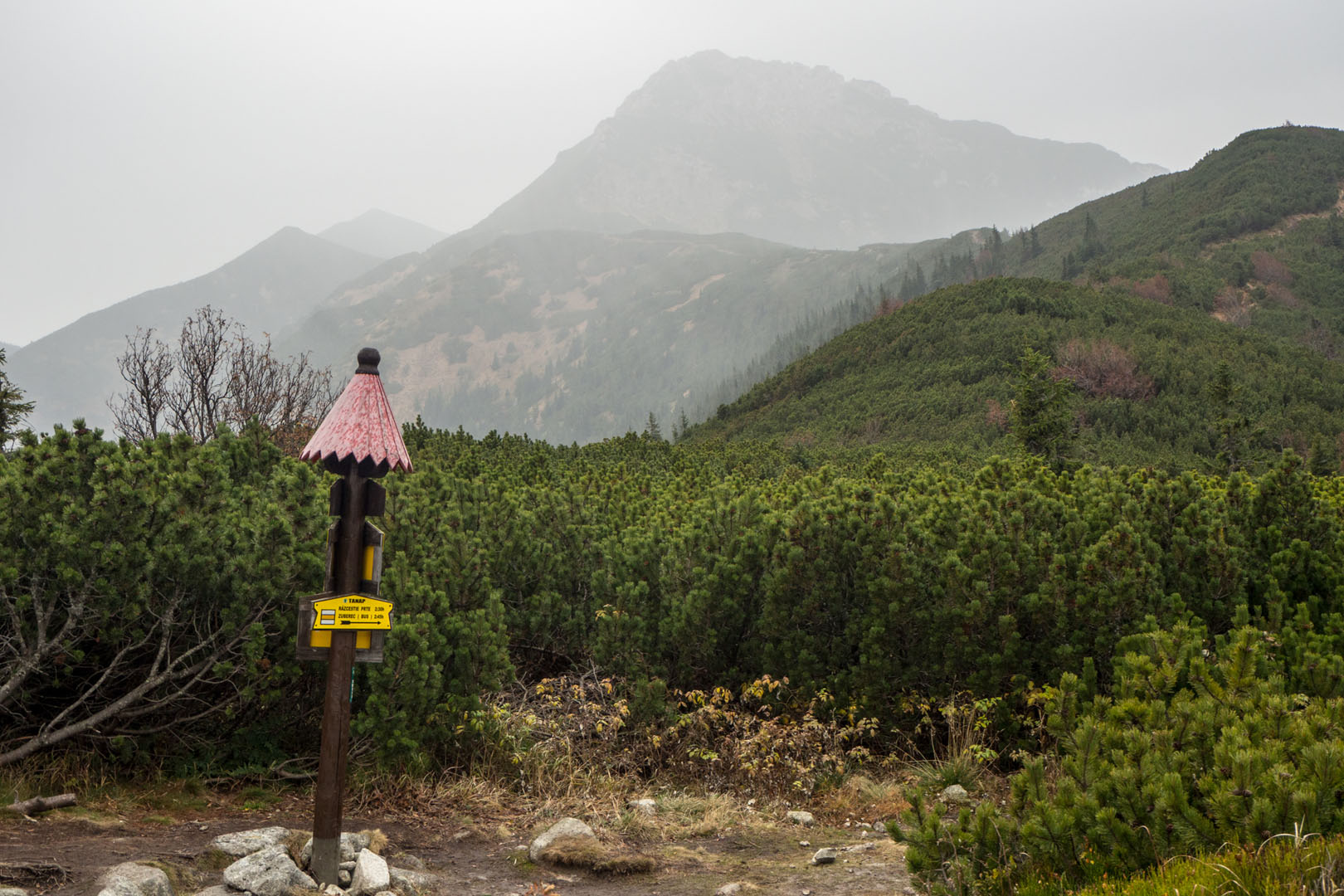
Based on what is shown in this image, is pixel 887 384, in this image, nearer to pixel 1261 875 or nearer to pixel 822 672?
pixel 822 672

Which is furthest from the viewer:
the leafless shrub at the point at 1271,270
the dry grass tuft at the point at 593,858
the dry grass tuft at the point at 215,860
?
the leafless shrub at the point at 1271,270

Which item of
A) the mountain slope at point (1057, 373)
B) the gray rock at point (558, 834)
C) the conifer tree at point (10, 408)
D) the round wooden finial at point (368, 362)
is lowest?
the gray rock at point (558, 834)

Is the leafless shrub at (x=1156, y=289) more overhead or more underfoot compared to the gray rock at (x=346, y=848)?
more overhead

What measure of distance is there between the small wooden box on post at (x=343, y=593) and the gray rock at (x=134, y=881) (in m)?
0.61

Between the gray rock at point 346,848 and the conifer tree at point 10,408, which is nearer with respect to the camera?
the gray rock at point 346,848

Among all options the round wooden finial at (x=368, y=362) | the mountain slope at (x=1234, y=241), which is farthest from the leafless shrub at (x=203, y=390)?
the mountain slope at (x=1234, y=241)

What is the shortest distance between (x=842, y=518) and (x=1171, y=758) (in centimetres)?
365

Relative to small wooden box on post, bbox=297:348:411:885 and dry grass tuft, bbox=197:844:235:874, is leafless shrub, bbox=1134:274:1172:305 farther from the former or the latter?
dry grass tuft, bbox=197:844:235:874

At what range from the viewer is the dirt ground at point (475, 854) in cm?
395

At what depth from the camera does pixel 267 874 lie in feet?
12.7

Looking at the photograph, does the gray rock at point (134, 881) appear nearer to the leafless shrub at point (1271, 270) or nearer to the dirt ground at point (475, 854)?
the dirt ground at point (475, 854)

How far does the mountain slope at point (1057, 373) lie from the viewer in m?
23.4

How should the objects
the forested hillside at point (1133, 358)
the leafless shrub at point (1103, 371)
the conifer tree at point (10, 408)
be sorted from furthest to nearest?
1. the leafless shrub at point (1103, 371)
2. the forested hillside at point (1133, 358)
3. the conifer tree at point (10, 408)

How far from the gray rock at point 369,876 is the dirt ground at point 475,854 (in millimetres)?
377
